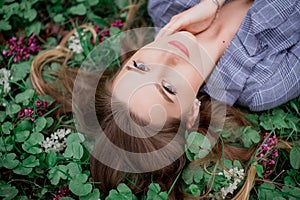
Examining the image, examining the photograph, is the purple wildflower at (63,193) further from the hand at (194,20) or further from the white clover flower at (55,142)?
the hand at (194,20)

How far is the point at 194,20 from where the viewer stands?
2.12 metres

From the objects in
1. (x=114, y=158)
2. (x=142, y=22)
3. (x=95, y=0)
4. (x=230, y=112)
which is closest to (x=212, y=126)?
(x=230, y=112)

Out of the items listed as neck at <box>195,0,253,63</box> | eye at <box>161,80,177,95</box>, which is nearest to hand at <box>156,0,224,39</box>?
neck at <box>195,0,253,63</box>

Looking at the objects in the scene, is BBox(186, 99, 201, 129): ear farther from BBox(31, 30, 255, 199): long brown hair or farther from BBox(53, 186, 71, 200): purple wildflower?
BBox(53, 186, 71, 200): purple wildflower

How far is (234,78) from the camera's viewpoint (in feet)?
7.10

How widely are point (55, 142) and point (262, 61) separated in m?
1.18

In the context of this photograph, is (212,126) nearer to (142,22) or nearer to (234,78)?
(234,78)

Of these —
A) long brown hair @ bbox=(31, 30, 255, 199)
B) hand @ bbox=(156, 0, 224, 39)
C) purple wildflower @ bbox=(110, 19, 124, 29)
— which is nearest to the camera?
long brown hair @ bbox=(31, 30, 255, 199)

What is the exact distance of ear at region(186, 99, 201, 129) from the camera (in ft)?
6.44

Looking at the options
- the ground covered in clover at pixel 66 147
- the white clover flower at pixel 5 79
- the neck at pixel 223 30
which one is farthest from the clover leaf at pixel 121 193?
the white clover flower at pixel 5 79

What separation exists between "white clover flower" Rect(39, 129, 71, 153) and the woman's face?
1.40ft

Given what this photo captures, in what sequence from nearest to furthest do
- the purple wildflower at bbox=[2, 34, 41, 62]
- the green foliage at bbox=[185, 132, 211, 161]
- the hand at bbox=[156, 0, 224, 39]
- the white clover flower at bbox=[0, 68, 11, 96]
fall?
the green foliage at bbox=[185, 132, 211, 161]
the hand at bbox=[156, 0, 224, 39]
the white clover flower at bbox=[0, 68, 11, 96]
the purple wildflower at bbox=[2, 34, 41, 62]

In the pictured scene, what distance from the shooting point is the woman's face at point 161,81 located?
1861 mm

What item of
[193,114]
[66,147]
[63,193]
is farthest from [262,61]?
[63,193]
